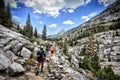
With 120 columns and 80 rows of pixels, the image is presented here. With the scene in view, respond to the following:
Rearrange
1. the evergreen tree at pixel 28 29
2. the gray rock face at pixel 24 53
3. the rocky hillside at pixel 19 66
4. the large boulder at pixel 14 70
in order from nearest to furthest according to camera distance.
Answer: the large boulder at pixel 14 70
the rocky hillside at pixel 19 66
the gray rock face at pixel 24 53
the evergreen tree at pixel 28 29

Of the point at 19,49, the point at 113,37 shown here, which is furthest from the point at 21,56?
the point at 113,37

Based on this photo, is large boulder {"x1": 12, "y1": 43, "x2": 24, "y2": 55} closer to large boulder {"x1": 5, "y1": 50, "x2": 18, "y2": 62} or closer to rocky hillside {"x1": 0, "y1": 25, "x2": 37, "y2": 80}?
rocky hillside {"x1": 0, "y1": 25, "x2": 37, "y2": 80}

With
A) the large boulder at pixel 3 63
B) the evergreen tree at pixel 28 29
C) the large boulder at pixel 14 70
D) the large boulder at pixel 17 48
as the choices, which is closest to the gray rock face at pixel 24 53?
the large boulder at pixel 17 48

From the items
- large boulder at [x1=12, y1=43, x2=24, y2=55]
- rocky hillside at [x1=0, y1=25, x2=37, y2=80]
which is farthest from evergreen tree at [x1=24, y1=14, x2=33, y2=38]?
large boulder at [x1=12, y1=43, x2=24, y2=55]

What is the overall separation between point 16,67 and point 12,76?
1213 millimetres

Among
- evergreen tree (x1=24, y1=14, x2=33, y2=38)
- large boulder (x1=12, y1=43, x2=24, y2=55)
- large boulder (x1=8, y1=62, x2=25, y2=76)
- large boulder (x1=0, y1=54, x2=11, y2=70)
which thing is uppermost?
evergreen tree (x1=24, y1=14, x2=33, y2=38)

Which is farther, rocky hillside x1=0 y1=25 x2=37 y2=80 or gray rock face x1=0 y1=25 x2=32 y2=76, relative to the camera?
gray rock face x1=0 y1=25 x2=32 y2=76

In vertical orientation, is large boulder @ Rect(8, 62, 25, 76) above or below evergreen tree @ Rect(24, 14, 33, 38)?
below

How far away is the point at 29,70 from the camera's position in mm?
21688

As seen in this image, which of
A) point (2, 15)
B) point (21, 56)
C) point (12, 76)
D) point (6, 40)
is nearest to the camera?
point (12, 76)

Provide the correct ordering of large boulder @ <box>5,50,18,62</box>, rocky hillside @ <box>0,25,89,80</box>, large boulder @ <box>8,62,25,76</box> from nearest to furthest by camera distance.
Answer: large boulder @ <box>8,62,25,76</box> → rocky hillside @ <box>0,25,89,80</box> → large boulder @ <box>5,50,18,62</box>

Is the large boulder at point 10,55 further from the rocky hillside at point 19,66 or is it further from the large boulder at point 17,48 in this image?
the large boulder at point 17,48

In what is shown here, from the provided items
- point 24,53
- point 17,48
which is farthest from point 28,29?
point 24,53

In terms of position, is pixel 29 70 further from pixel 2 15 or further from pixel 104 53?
pixel 104 53
